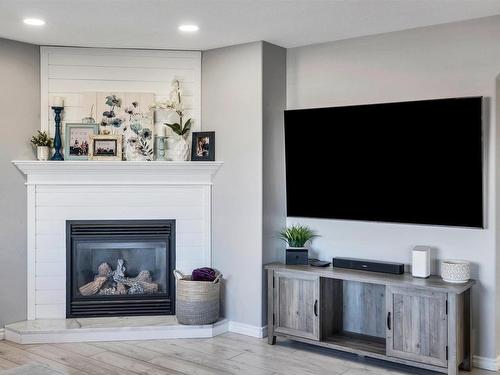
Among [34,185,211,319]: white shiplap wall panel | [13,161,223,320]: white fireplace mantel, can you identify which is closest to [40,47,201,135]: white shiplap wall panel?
[13,161,223,320]: white fireplace mantel

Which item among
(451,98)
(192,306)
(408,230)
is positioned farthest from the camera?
(192,306)

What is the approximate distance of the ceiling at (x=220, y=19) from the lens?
11.5ft

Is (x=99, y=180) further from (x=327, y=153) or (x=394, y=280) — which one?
(x=394, y=280)

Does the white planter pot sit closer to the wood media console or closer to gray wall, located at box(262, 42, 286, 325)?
the wood media console

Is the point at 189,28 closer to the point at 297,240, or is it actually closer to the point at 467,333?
the point at 297,240

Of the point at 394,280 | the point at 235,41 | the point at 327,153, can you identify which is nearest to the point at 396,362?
the point at 394,280

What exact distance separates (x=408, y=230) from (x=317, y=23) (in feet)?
5.45

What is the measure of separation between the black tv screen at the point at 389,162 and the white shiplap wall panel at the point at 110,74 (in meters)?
1.01

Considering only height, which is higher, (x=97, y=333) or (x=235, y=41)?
(x=235, y=41)

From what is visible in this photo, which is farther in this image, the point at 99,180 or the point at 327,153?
the point at 99,180

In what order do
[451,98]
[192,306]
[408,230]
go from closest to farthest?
[451,98] → [408,230] → [192,306]

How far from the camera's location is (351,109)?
13.6ft

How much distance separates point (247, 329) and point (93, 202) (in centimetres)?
169

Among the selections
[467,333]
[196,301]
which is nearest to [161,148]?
[196,301]
